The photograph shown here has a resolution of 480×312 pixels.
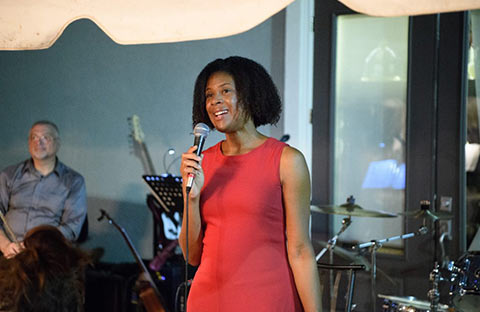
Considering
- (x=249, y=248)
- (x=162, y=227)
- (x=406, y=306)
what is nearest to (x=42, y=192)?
(x=162, y=227)

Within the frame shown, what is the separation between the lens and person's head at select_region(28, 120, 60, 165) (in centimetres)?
445

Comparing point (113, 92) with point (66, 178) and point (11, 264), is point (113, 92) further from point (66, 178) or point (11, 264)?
point (11, 264)

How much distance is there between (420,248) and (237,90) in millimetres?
2664

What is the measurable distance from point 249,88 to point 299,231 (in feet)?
1.52

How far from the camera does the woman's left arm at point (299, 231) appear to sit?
1.85 metres

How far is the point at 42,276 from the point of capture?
2.89m

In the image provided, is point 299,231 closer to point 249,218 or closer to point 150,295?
point 249,218

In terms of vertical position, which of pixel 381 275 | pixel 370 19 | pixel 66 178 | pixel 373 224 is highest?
pixel 370 19

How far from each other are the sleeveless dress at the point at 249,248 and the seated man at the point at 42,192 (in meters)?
2.71

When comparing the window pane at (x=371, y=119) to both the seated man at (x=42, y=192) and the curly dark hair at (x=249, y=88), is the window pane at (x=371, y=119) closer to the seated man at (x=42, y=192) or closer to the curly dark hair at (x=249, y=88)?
the seated man at (x=42, y=192)

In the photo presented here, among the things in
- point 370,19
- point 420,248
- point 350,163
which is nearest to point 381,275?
point 420,248

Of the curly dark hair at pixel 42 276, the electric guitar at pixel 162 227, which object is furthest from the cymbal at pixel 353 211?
the curly dark hair at pixel 42 276

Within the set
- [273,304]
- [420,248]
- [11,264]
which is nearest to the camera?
[273,304]

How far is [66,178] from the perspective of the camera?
14.9 feet
